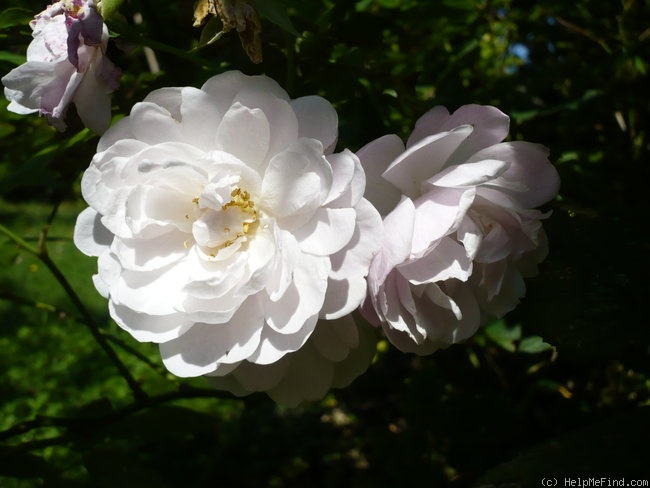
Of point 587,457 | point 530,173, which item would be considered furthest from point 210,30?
point 587,457

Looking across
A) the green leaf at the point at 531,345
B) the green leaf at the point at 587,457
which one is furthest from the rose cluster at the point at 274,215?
the green leaf at the point at 531,345

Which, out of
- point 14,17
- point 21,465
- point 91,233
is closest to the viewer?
point 91,233

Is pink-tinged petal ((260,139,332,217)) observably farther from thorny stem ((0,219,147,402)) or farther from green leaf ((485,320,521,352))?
green leaf ((485,320,521,352))

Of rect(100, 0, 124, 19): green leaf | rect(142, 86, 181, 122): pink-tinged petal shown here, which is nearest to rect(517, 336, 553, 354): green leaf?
rect(142, 86, 181, 122): pink-tinged petal

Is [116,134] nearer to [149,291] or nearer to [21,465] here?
[149,291]

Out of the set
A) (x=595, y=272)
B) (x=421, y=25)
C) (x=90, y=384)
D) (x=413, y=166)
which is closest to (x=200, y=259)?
(x=413, y=166)

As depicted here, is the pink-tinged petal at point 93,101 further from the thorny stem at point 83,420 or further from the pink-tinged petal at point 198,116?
the thorny stem at point 83,420

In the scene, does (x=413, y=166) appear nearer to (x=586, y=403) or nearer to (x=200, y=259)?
(x=200, y=259)
